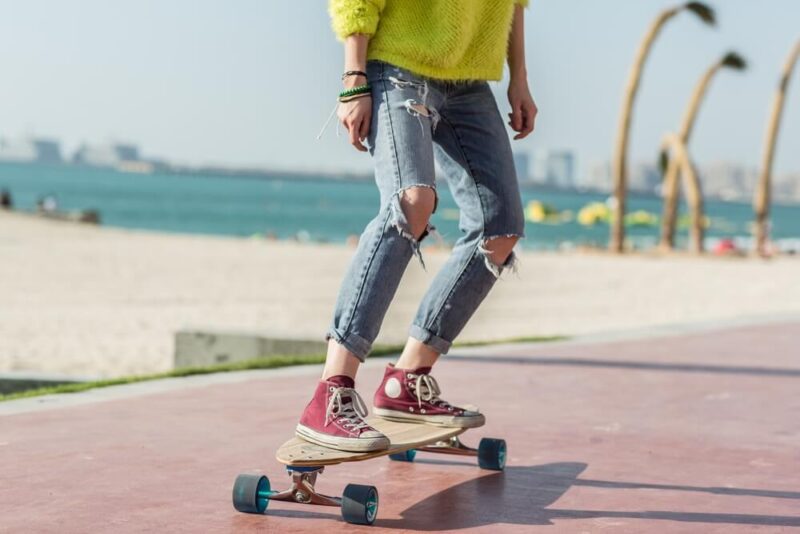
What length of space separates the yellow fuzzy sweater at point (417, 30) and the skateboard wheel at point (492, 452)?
1.26m

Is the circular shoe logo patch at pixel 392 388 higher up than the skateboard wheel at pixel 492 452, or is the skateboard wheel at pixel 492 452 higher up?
the circular shoe logo patch at pixel 392 388

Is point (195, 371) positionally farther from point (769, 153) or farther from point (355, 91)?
point (769, 153)

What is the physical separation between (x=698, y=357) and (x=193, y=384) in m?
3.62

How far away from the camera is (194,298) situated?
16.9 m

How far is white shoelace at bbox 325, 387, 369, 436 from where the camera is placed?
3457 mm

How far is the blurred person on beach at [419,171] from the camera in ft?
11.6

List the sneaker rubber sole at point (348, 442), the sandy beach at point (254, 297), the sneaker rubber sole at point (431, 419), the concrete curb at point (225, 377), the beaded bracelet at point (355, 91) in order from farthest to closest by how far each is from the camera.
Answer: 1. the sandy beach at point (254, 297)
2. the concrete curb at point (225, 377)
3. the sneaker rubber sole at point (431, 419)
4. the beaded bracelet at point (355, 91)
5. the sneaker rubber sole at point (348, 442)

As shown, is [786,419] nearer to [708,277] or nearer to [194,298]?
[194,298]

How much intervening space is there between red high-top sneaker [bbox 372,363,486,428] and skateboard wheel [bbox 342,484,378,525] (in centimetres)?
64

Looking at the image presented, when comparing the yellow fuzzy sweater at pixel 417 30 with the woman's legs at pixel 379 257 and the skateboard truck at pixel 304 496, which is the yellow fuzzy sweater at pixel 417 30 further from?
the skateboard truck at pixel 304 496

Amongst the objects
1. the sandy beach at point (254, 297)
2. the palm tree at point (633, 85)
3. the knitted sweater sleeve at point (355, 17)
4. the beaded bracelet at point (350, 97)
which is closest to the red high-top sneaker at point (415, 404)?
the beaded bracelet at point (350, 97)

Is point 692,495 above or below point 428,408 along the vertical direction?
below

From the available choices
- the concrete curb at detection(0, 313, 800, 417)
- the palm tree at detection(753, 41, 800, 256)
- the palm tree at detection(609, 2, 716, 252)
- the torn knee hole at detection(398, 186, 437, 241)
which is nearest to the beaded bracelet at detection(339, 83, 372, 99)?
the torn knee hole at detection(398, 186, 437, 241)

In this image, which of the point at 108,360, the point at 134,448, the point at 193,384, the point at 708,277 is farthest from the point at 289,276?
the point at 134,448
